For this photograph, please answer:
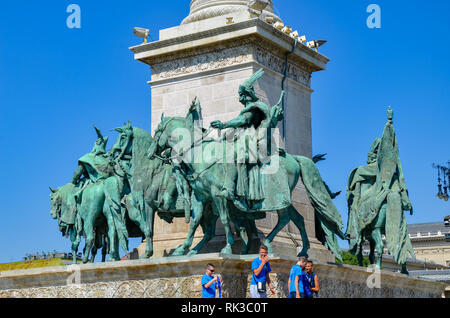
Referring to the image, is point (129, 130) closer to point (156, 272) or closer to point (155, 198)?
point (155, 198)

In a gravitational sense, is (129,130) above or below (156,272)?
above

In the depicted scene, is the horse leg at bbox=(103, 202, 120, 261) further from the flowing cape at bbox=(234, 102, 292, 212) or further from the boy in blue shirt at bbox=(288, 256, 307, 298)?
the boy in blue shirt at bbox=(288, 256, 307, 298)

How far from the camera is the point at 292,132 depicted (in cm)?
2170

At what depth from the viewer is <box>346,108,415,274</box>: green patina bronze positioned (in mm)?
19344

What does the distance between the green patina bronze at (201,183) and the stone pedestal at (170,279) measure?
3.13 feet

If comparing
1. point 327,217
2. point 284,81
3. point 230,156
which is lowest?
point 327,217

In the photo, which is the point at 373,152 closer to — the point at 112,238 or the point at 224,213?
the point at 224,213

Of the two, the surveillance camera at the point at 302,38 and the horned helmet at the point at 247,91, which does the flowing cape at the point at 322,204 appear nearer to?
the horned helmet at the point at 247,91

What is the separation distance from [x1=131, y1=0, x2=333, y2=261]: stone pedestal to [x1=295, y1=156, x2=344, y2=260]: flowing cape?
145cm

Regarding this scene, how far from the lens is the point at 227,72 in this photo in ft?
68.4
